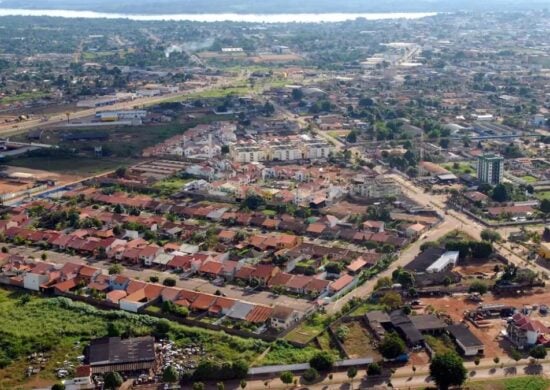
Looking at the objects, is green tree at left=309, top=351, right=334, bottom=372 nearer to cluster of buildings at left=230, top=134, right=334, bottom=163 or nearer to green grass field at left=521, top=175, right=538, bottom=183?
green grass field at left=521, top=175, right=538, bottom=183

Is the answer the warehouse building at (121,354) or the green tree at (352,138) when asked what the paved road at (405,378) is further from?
the green tree at (352,138)

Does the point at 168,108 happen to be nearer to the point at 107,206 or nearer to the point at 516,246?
the point at 107,206

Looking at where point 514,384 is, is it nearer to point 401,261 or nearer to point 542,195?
point 401,261

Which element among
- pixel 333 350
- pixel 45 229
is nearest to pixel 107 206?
pixel 45 229

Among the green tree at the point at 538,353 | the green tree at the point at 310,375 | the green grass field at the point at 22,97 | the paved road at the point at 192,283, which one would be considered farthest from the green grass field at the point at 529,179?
the green grass field at the point at 22,97

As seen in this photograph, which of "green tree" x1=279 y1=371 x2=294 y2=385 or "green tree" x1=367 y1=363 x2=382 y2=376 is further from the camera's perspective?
"green tree" x1=367 y1=363 x2=382 y2=376

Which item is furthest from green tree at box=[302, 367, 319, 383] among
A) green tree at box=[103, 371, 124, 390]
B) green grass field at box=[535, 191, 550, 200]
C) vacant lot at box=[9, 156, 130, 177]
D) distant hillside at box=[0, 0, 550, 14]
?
distant hillside at box=[0, 0, 550, 14]
